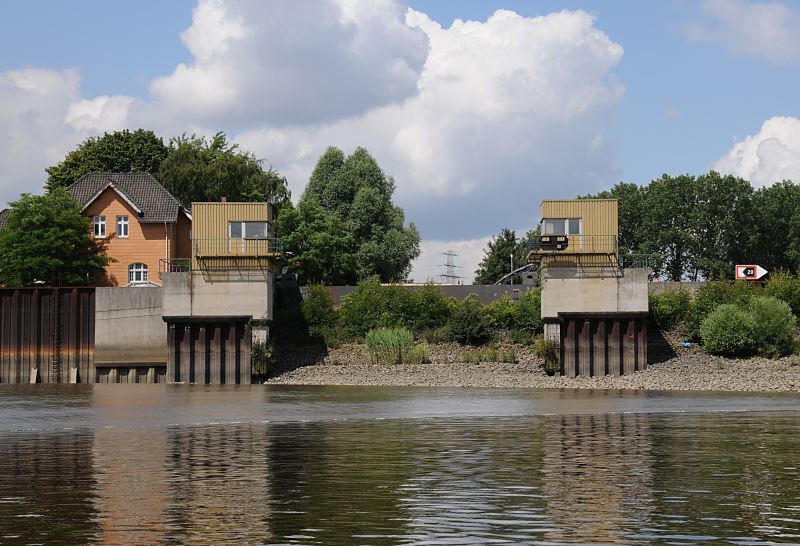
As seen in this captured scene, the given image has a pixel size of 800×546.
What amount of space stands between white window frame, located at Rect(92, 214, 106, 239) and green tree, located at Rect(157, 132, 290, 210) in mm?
19242

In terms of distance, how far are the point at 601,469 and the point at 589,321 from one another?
44.6m

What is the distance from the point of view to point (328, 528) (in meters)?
18.3

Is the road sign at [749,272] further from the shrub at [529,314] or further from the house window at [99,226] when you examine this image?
the house window at [99,226]

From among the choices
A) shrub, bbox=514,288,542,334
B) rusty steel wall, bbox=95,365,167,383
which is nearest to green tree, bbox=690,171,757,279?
shrub, bbox=514,288,542,334

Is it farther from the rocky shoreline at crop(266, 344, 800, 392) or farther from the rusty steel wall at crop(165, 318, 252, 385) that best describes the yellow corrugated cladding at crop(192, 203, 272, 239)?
the rocky shoreline at crop(266, 344, 800, 392)

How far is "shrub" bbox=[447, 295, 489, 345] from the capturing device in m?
75.9

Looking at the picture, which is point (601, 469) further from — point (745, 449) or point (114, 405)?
point (114, 405)

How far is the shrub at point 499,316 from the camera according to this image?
76812 millimetres

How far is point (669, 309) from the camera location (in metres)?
74.3

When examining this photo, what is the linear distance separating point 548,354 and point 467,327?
7.19 m

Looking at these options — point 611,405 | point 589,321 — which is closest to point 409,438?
point 611,405

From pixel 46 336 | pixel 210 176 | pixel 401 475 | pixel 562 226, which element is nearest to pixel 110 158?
pixel 210 176

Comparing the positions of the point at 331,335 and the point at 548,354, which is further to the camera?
the point at 331,335

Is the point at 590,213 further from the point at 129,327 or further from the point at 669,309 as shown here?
the point at 129,327
